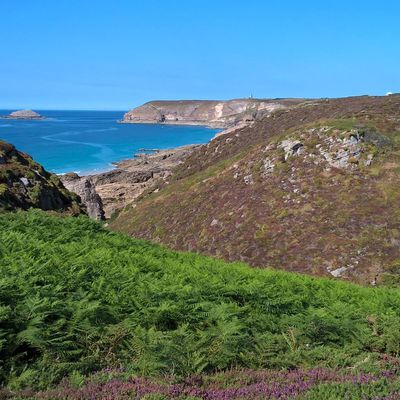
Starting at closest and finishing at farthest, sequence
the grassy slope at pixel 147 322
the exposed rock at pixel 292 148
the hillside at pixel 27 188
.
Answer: the grassy slope at pixel 147 322, the hillside at pixel 27 188, the exposed rock at pixel 292 148

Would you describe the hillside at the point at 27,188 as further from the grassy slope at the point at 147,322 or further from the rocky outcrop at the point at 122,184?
the rocky outcrop at the point at 122,184

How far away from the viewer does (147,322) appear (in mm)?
8648

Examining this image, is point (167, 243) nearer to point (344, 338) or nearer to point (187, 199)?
point (187, 199)

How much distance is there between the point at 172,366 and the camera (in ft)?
23.0

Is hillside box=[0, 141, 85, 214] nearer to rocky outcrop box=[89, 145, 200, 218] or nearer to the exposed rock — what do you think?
the exposed rock

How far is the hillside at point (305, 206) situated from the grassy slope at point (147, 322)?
416 inches

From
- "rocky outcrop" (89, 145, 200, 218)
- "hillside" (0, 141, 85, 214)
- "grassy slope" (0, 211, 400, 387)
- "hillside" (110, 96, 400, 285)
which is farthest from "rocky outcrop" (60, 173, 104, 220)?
"grassy slope" (0, 211, 400, 387)

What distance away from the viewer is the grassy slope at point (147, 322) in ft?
23.1

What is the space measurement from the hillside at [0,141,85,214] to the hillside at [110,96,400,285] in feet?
24.7

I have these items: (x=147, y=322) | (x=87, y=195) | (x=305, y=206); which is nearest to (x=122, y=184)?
(x=87, y=195)

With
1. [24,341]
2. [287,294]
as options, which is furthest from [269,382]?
[287,294]

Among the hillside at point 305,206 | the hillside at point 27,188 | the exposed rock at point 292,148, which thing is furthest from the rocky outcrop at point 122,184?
the exposed rock at point 292,148

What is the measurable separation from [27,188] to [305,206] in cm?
1703

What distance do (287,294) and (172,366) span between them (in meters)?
6.29
